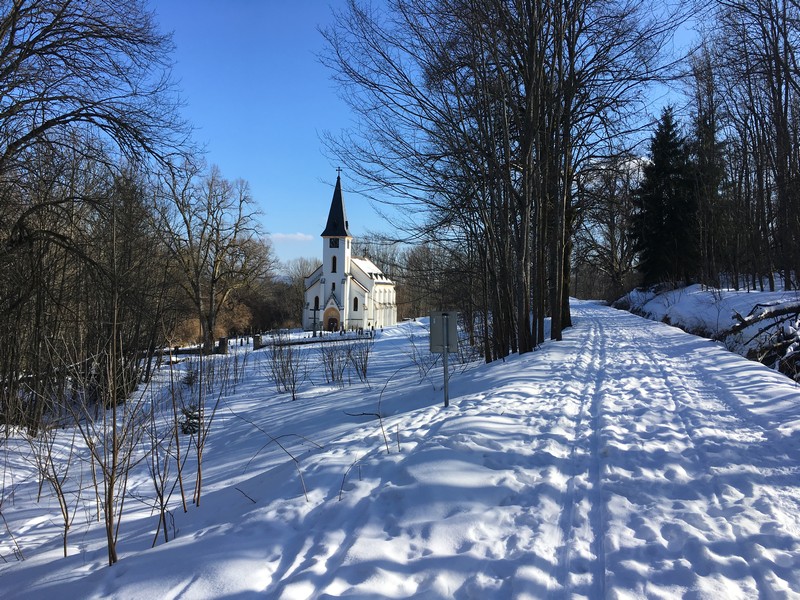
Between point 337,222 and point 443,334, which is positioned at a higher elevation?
point 337,222

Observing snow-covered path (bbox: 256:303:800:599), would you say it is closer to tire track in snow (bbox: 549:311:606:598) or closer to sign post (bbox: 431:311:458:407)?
tire track in snow (bbox: 549:311:606:598)

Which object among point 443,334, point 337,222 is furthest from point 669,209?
point 337,222

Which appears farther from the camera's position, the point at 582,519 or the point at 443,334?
the point at 443,334

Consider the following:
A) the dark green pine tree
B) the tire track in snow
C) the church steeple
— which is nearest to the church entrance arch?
the church steeple

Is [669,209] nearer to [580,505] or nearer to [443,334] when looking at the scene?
[443,334]

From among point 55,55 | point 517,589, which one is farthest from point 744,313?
point 55,55

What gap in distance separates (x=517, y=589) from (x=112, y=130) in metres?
9.74

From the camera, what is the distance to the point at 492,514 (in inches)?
144

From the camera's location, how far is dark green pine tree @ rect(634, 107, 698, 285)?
29438 mm

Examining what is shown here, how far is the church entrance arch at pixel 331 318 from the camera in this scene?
66.1 meters

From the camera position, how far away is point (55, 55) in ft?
28.2

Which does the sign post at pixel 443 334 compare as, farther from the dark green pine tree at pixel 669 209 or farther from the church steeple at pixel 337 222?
the church steeple at pixel 337 222

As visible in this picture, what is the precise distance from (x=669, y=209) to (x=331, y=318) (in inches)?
1776

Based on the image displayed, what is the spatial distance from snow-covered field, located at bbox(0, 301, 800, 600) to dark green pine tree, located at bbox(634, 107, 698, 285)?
2539 centimetres
